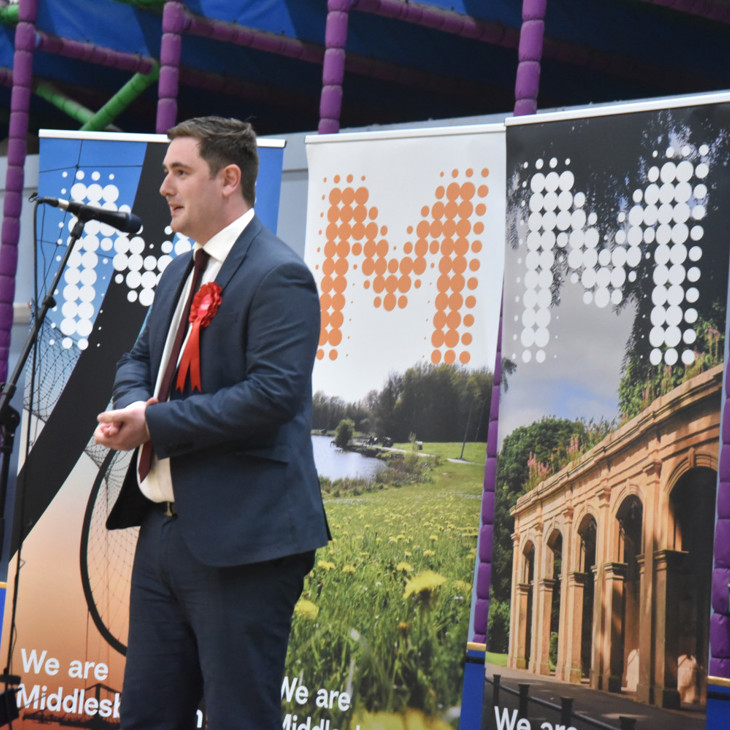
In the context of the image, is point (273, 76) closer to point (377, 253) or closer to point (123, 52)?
point (123, 52)

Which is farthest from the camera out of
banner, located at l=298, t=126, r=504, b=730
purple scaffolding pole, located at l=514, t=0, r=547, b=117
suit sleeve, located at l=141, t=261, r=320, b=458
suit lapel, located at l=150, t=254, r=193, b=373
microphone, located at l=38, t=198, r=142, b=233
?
purple scaffolding pole, located at l=514, t=0, r=547, b=117

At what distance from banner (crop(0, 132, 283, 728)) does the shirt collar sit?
4.55 feet

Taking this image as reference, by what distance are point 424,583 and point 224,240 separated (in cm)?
141

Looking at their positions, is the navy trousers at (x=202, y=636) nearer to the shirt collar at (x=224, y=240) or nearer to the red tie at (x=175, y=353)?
the red tie at (x=175, y=353)

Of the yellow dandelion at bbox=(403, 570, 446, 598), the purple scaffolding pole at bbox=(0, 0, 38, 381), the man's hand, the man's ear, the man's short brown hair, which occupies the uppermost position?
the purple scaffolding pole at bbox=(0, 0, 38, 381)

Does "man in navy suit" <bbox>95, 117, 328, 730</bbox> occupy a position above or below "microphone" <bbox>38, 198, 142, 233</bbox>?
below

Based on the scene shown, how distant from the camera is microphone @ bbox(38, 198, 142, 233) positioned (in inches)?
92.1

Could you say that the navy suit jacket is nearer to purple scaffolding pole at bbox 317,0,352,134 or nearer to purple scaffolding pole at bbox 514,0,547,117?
purple scaffolding pole at bbox 514,0,547,117

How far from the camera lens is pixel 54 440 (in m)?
3.13

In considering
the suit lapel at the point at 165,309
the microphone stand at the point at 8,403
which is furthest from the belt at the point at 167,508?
the microphone stand at the point at 8,403

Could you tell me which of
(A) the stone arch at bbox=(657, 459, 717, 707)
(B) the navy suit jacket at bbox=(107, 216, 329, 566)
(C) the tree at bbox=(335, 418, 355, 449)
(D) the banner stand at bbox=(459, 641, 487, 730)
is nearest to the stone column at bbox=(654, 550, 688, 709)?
(A) the stone arch at bbox=(657, 459, 717, 707)

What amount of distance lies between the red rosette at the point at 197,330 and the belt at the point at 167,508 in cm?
18

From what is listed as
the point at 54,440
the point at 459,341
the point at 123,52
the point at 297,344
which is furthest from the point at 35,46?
the point at 297,344

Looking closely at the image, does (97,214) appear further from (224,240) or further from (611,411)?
(611,411)
